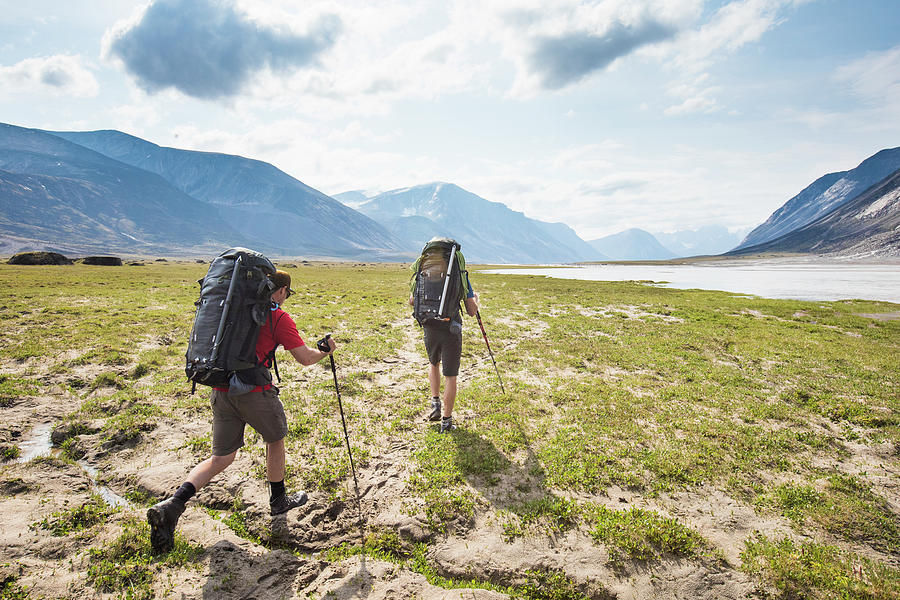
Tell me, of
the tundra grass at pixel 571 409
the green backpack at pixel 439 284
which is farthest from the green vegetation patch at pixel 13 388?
the green backpack at pixel 439 284

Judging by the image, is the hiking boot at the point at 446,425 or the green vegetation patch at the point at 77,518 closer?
the green vegetation patch at the point at 77,518

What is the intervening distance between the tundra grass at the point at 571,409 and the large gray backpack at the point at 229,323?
10.1 ft

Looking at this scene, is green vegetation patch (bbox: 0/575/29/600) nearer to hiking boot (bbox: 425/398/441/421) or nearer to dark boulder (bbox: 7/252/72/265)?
hiking boot (bbox: 425/398/441/421)

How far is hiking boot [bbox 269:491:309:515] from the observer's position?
20.9ft

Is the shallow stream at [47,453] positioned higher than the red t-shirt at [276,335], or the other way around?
the red t-shirt at [276,335]

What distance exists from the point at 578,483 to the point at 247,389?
6175 millimetres

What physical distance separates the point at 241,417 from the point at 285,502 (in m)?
1.77

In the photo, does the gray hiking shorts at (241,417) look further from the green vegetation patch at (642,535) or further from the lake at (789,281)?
the lake at (789,281)

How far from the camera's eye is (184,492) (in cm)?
565

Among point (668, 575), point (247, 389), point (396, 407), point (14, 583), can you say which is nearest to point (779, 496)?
point (668, 575)

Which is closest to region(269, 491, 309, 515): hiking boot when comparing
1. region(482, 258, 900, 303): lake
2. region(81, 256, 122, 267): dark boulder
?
region(482, 258, 900, 303): lake

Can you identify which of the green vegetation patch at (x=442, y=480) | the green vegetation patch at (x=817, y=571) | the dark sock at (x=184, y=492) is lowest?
the green vegetation patch at (x=817, y=571)

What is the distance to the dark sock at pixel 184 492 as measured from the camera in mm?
5581

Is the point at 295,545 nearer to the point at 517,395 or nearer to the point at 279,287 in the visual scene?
the point at 279,287
